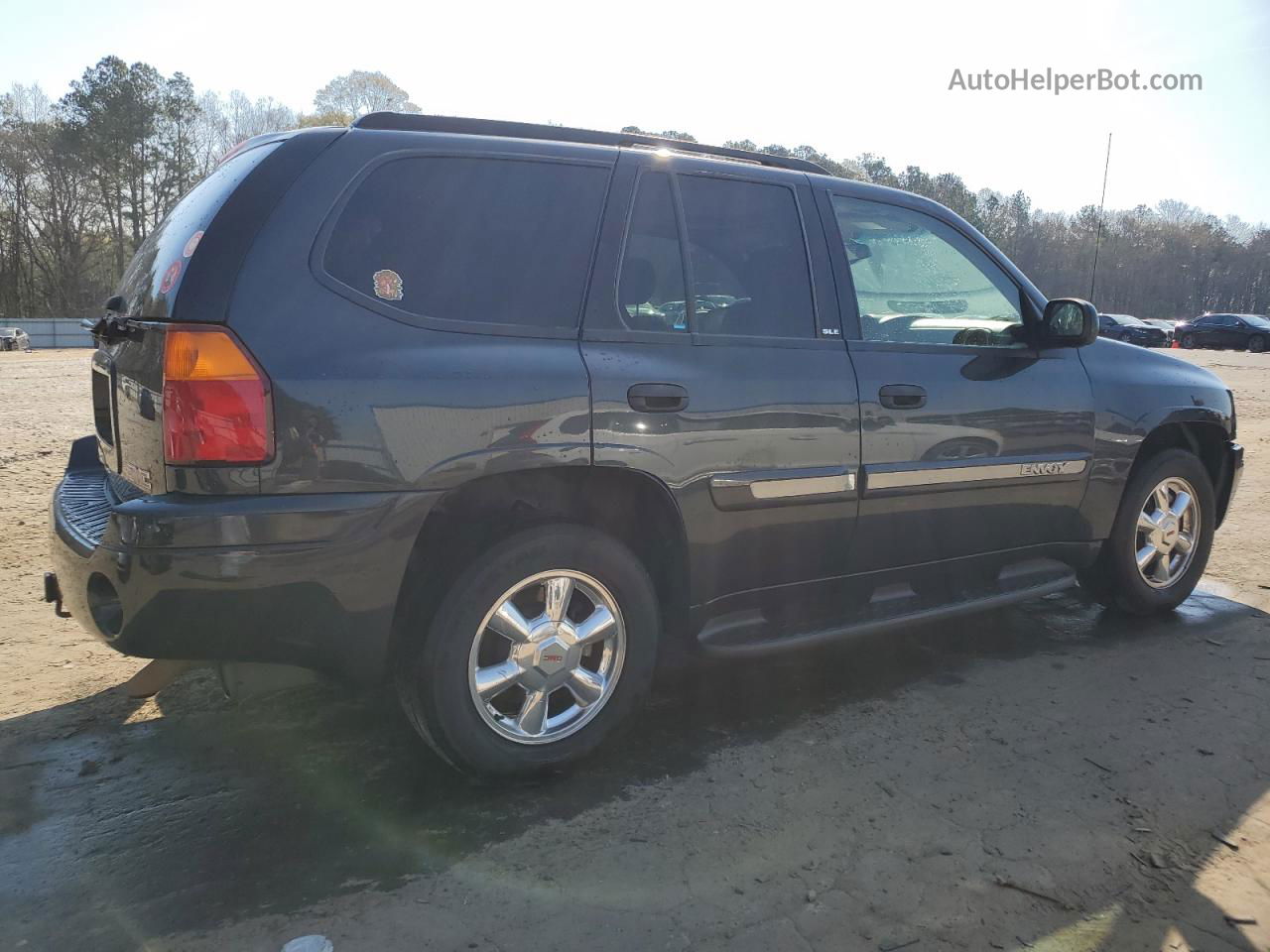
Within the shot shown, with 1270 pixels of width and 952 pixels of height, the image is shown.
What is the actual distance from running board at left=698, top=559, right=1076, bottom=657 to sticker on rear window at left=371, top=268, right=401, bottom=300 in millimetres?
1481

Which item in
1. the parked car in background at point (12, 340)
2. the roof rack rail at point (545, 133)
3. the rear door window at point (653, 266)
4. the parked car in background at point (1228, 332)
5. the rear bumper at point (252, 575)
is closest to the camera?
the rear bumper at point (252, 575)

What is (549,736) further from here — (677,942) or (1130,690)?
(1130,690)

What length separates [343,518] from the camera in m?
2.45

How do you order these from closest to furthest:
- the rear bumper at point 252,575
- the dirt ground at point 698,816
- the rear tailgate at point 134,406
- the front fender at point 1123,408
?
the dirt ground at point 698,816, the rear bumper at point 252,575, the rear tailgate at point 134,406, the front fender at point 1123,408

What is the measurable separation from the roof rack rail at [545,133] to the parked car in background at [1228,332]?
151ft

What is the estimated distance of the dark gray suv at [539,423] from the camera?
241 centimetres

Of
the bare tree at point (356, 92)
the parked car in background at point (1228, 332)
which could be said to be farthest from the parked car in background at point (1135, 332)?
the bare tree at point (356, 92)

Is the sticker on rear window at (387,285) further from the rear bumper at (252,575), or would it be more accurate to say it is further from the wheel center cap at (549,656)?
the wheel center cap at (549,656)

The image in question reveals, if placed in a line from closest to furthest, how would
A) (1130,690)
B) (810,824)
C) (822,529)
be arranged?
(810,824) < (822,529) < (1130,690)

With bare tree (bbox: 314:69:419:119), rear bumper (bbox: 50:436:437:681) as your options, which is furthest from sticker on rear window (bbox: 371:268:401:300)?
bare tree (bbox: 314:69:419:119)

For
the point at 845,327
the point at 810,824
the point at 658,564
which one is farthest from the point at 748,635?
the point at 845,327

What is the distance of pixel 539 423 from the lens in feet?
8.83

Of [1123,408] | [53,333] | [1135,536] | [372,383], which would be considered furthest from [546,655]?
[53,333]

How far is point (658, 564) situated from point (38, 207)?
60365 millimetres
